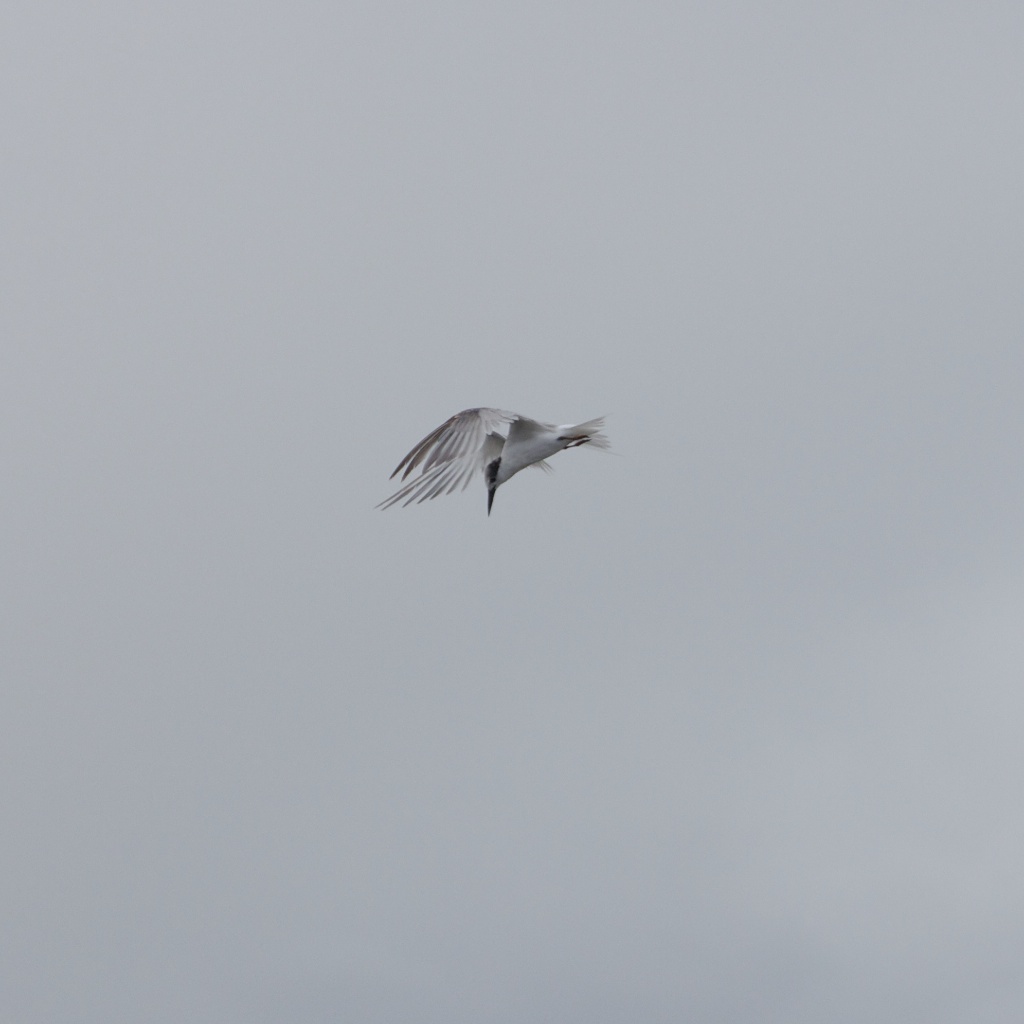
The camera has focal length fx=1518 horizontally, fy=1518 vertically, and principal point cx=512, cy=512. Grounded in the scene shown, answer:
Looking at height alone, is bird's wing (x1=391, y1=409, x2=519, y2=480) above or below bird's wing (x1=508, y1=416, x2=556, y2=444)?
below

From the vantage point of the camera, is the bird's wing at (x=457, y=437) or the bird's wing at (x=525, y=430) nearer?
the bird's wing at (x=457, y=437)

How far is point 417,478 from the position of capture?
1074 inches

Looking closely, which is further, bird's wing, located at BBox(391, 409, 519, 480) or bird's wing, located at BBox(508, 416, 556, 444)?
bird's wing, located at BBox(508, 416, 556, 444)

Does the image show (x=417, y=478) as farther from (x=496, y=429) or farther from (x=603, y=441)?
(x=603, y=441)

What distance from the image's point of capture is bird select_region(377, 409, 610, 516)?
27172 millimetres

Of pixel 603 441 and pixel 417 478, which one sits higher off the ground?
pixel 603 441

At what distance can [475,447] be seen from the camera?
27.3 m

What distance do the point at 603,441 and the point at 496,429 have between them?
10.8 ft

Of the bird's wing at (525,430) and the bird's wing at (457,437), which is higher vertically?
the bird's wing at (525,430)

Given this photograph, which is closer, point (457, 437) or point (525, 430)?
point (457, 437)

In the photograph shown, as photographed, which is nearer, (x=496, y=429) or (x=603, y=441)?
(x=496, y=429)

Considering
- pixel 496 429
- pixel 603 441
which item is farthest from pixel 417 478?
pixel 603 441

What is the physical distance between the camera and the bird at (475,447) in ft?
89.1

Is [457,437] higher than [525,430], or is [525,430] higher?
[525,430]
